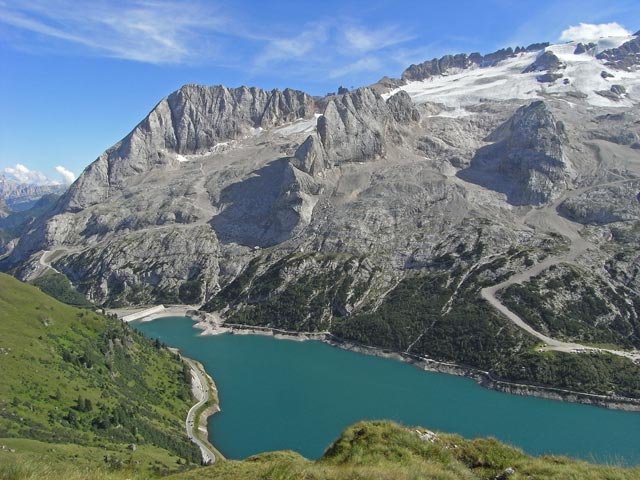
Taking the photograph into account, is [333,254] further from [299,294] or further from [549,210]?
[549,210]

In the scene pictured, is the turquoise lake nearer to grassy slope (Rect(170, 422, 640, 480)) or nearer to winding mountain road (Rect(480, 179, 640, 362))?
winding mountain road (Rect(480, 179, 640, 362))

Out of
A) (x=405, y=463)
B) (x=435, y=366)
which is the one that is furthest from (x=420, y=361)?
(x=405, y=463)

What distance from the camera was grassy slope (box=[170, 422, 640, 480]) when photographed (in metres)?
17.7

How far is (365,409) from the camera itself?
95.5m

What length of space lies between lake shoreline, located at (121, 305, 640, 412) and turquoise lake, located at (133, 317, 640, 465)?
6.17ft

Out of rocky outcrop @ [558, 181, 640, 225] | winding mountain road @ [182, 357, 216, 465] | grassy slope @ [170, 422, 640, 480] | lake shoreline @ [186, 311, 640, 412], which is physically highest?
rocky outcrop @ [558, 181, 640, 225]

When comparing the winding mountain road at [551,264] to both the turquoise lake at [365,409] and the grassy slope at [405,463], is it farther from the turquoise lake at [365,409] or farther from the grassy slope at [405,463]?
the grassy slope at [405,463]

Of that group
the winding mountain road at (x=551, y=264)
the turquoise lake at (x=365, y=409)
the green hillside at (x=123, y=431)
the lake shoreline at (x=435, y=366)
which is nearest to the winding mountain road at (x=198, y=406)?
the green hillside at (x=123, y=431)

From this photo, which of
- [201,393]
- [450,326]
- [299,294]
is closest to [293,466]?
[201,393]

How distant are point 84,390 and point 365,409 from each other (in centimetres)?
5104

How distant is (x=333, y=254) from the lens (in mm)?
186875

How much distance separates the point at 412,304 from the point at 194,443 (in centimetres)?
8707

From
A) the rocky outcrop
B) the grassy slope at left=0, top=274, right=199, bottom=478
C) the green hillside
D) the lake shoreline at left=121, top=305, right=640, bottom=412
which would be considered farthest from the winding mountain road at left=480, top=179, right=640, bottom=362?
the green hillside

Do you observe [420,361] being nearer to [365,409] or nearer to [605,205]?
[365,409]
